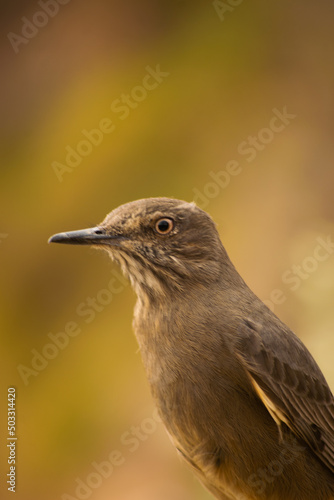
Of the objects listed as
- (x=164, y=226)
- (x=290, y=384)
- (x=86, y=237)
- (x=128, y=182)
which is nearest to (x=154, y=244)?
(x=164, y=226)

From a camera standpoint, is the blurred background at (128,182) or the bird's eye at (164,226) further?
the blurred background at (128,182)

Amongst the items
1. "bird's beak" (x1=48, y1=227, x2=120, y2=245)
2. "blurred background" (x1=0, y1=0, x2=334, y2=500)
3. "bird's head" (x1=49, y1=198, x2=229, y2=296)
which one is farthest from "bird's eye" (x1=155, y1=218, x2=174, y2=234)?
"blurred background" (x1=0, y1=0, x2=334, y2=500)

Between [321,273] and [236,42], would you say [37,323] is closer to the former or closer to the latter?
[321,273]

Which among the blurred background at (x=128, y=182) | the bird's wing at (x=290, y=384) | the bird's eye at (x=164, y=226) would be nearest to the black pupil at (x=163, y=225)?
the bird's eye at (x=164, y=226)

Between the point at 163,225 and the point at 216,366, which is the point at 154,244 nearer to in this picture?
the point at 163,225

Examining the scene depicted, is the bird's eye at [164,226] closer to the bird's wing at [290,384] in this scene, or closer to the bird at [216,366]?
the bird at [216,366]

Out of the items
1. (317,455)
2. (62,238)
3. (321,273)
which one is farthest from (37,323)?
(317,455)
